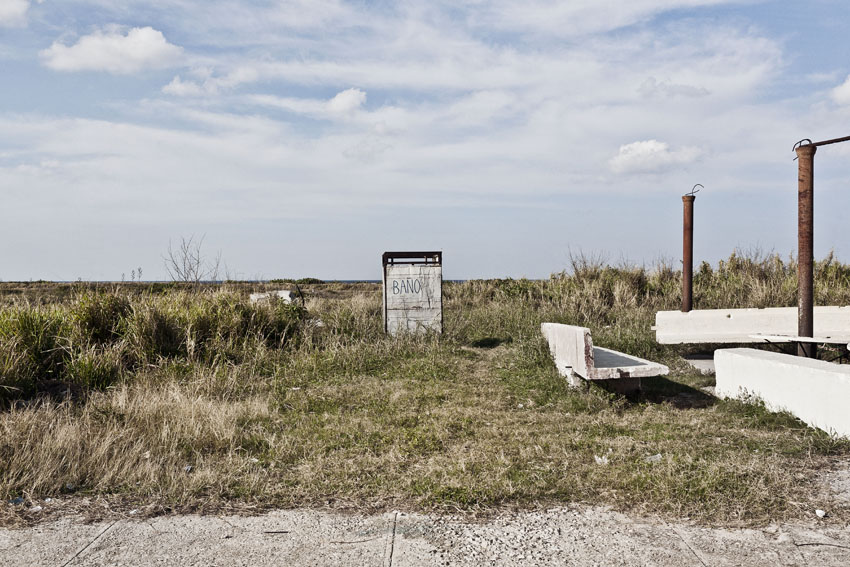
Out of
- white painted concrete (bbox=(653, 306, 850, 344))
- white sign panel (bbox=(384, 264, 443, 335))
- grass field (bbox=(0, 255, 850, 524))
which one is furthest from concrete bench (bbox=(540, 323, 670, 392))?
white sign panel (bbox=(384, 264, 443, 335))

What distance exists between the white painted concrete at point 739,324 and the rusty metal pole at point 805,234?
3.34 ft

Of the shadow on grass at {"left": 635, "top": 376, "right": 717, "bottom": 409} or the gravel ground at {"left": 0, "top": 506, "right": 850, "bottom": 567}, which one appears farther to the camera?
the shadow on grass at {"left": 635, "top": 376, "right": 717, "bottom": 409}

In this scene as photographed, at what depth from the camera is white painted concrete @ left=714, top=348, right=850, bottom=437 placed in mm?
5141

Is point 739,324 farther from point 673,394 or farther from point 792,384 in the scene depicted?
point 792,384

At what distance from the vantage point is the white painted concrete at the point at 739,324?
8.62 meters

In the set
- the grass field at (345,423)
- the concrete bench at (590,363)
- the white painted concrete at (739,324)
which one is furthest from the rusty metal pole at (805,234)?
the concrete bench at (590,363)

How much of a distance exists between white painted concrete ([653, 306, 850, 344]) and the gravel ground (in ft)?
17.9

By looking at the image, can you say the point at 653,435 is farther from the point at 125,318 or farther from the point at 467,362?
the point at 125,318

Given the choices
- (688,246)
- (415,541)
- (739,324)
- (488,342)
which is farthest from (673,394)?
(415,541)

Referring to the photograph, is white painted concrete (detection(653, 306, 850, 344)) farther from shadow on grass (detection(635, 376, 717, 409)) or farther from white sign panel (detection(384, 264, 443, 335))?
white sign panel (detection(384, 264, 443, 335))

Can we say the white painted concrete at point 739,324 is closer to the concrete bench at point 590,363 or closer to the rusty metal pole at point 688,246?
the rusty metal pole at point 688,246

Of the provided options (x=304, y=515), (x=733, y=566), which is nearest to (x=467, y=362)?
(x=304, y=515)

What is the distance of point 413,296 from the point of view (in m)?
10.7

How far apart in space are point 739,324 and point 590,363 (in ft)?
13.1
